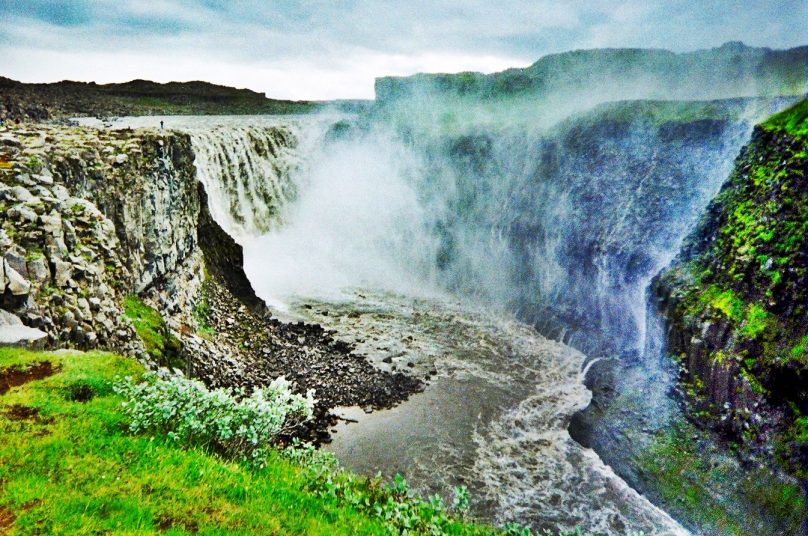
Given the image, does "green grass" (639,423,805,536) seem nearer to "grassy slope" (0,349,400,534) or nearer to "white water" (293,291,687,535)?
"white water" (293,291,687,535)

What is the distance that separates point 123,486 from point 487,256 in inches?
1294

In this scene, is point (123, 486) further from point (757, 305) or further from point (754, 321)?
point (757, 305)

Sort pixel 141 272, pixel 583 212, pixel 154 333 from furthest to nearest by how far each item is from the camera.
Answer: pixel 583 212 → pixel 141 272 → pixel 154 333

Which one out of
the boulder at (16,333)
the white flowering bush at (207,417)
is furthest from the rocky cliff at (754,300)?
the boulder at (16,333)

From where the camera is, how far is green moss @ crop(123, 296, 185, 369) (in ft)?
54.0

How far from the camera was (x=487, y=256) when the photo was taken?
38.3 m

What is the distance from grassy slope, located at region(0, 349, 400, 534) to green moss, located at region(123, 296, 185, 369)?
6918mm

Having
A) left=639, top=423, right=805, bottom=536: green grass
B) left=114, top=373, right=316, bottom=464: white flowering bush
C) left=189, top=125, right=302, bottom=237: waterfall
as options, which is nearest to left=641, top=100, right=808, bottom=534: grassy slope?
left=639, top=423, right=805, bottom=536: green grass

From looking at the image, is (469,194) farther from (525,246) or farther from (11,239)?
(11,239)

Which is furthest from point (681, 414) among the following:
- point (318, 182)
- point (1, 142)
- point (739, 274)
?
point (318, 182)

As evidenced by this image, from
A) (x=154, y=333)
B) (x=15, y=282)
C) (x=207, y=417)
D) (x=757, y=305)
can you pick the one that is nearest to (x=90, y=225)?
(x=154, y=333)

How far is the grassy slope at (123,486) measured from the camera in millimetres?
6605

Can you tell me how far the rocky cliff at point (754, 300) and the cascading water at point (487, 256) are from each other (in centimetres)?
374

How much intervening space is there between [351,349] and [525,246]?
51.4 feet
